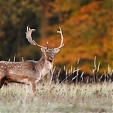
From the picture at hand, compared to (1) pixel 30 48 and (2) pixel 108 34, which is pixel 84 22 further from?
(1) pixel 30 48

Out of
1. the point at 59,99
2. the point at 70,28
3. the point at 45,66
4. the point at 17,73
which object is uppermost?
the point at 70,28

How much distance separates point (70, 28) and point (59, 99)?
18.7m

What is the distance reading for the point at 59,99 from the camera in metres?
12.5

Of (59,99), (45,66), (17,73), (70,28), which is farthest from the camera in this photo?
(70,28)

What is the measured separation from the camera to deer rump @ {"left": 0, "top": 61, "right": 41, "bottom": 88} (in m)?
13.0

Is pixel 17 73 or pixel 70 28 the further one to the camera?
pixel 70 28

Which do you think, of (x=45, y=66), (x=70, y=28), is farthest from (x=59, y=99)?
(x=70, y=28)

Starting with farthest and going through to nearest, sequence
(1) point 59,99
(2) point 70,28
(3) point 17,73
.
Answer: (2) point 70,28, (3) point 17,73, (1) point 59,99

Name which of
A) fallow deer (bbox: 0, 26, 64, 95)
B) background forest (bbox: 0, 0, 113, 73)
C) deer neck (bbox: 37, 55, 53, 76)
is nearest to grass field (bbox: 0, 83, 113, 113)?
fallow deer (bbox: 0, 26, 64, 95)

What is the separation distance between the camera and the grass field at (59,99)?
11.3m

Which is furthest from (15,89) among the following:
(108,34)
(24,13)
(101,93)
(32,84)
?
(24,13)

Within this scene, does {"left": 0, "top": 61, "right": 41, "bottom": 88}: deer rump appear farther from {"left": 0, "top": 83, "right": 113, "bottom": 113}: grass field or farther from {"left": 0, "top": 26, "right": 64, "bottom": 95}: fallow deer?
{"left": 0, "top": 83, "right": 113, "bottom": 113}: grass field

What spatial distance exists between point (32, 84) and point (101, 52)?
17.0 metres

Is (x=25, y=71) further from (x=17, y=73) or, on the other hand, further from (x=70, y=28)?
(x=70, y=28)
